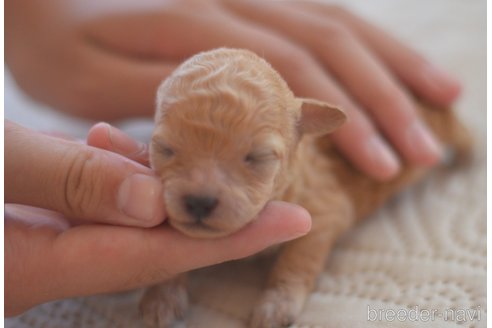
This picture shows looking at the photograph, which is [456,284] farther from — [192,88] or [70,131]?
[70,131]

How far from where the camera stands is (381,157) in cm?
192

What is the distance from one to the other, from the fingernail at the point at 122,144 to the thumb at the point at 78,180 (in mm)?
150

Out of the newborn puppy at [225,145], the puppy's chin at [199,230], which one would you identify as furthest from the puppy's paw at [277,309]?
the puppy's chin at [199,230]

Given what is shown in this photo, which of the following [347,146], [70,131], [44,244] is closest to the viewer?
[44,244]

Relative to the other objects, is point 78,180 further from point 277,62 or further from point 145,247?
point 277,62

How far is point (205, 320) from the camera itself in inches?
56.9

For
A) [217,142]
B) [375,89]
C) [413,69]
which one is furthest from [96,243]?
[413,69]

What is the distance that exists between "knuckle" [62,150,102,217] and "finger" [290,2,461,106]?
1436mm

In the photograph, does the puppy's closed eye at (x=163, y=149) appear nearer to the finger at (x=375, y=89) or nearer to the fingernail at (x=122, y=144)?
the fingernail at (x=122, y=144)

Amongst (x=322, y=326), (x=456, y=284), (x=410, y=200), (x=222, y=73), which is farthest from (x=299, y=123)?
(x=410, y=200)

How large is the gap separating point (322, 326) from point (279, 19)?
1.29 metres

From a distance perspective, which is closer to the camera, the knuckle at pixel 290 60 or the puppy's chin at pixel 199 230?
the puppy's chin at pixel 199 230

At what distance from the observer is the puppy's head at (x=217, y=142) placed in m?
1.14

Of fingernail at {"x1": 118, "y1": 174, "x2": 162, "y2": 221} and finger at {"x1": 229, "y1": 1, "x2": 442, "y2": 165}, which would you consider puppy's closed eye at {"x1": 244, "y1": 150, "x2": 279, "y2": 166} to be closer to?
fingernail at {"x1": 118, "y1": 174, "x2": 162, "y2": 221}
